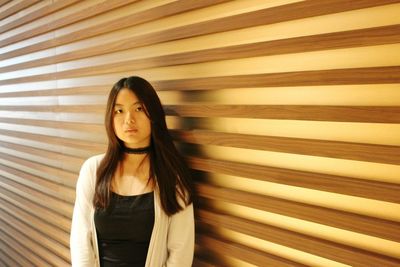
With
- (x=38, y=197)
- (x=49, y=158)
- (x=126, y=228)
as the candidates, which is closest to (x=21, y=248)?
(x=38, y=197)

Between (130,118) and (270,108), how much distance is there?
0.56 meters

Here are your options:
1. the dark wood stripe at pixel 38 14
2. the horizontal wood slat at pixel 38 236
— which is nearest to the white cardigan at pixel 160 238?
the horizontal wood slat at pixel 38 236

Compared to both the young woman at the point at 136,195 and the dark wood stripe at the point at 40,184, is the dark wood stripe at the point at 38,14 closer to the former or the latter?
the young woman at the point at 136,195

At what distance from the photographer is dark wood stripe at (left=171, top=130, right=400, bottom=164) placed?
0.91 m

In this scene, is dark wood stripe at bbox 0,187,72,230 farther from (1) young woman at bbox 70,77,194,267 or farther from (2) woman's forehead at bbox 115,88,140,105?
(2) woman's forehead at bbox 115,88,140,105

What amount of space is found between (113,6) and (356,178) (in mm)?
1325

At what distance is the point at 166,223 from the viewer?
55.7 inches

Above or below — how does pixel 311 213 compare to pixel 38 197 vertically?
above

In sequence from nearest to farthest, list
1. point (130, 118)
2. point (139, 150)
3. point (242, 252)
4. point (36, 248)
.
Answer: point (242, 252) < point (130, 118) < point (139, 150) < point (36, 248)

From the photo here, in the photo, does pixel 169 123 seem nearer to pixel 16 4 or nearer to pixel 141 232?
pixel 141 232

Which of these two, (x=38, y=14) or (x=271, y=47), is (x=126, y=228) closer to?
(x=271, y=47)

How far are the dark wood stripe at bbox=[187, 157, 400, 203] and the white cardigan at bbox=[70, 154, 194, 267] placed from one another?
23 cm

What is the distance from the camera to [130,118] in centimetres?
139

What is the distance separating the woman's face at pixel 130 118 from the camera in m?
1.39
